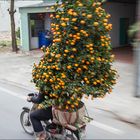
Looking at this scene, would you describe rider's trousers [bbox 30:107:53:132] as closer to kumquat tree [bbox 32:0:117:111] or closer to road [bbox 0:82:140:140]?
kumquat tree [bbox 32:0:117:111]

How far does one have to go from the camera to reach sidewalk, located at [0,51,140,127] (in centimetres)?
784

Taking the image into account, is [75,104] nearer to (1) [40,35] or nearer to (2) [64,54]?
(2) [64,54]

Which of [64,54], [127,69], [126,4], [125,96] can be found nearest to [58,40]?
[64,54]

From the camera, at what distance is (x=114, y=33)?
20.4 m

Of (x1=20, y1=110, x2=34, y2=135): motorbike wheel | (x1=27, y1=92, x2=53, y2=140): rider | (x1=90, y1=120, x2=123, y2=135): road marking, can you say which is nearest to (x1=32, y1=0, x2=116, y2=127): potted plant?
(x1=27, y1=92, x2=53, y2=140): rider

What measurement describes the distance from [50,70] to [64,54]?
32 cm

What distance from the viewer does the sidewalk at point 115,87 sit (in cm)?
784

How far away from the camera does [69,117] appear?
531cm

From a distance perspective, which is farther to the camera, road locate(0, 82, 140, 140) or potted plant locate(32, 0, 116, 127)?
road locate(0, 82, 140, 140)

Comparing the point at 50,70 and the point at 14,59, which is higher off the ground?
the point at 50,70

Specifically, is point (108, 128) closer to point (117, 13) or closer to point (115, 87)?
point (115, 87)

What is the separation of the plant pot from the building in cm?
1330

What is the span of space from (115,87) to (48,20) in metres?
11.4

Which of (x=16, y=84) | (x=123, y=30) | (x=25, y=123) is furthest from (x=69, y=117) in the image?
(x=123, y=30)
